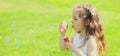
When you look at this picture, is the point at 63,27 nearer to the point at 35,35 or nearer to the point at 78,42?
the point at 78,42

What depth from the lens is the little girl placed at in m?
5.72

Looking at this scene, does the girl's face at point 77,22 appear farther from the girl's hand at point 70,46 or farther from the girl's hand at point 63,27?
the girl's hand at point 70,46

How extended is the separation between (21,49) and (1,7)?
10877 millimetres

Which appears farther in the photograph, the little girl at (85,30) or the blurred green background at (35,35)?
the blurred green background at (35,35)

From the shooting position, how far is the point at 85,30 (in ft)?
19.0

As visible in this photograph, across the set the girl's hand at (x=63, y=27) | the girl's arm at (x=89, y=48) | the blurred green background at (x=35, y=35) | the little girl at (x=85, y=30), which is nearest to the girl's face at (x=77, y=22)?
the little girl at (x=85, y=30)

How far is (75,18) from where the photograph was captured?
5770mm

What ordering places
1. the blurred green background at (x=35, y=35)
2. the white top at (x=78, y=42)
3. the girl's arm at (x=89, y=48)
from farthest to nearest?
the blurred green background at (x=35, y=35), the white top at (x=78, y=42), the girl's arm at (x=89, y=48)

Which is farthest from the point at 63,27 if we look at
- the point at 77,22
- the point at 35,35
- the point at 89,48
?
the point at 35,35

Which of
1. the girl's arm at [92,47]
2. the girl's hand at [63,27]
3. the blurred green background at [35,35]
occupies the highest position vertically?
the girl's hand at [63,27]

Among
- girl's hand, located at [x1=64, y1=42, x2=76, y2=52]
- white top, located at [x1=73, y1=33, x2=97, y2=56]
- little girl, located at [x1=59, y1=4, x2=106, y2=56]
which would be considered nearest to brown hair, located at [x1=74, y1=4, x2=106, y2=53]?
little girl, located at [x1=59, y1=4, x2=106, y2=56]

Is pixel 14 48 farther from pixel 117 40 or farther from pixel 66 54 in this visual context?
pixel 117 40

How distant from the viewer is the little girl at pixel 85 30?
5723 mm

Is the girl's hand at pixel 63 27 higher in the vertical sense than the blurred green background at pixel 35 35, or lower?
higher
